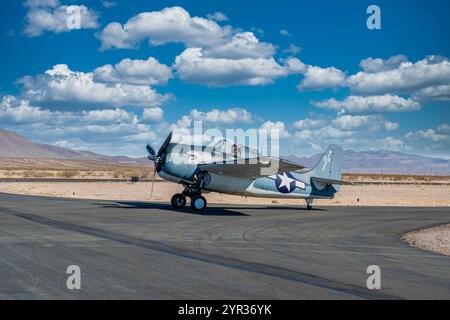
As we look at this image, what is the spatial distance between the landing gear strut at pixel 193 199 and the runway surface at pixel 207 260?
17.1ft

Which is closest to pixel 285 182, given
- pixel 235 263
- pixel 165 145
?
pixel 165 145

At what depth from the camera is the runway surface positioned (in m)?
8.62

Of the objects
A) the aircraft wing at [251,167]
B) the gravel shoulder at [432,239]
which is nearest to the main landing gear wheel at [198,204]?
the aircraft wing at [251,167]

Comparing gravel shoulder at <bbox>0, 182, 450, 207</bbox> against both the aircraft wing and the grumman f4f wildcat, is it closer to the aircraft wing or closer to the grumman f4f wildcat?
the grumman f4f wildcat

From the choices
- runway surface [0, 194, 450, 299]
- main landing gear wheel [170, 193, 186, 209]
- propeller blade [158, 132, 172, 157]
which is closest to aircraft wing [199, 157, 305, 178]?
propeller blade [158, 132, 172, 157]

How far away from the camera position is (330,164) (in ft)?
109

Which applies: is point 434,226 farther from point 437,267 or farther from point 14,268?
point 14,268

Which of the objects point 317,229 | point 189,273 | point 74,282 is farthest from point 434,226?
point 74,282

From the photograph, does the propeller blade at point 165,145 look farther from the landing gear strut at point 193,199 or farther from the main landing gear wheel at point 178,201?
the main landing gear wheel at point 178,201

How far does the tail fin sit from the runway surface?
1141 centimetres

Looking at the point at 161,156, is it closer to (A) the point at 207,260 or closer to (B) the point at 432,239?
(B) the point at 432,239

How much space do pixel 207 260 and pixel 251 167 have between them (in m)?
15.3

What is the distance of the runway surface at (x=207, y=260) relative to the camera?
862 centimetres

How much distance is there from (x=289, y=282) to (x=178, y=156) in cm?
1808
